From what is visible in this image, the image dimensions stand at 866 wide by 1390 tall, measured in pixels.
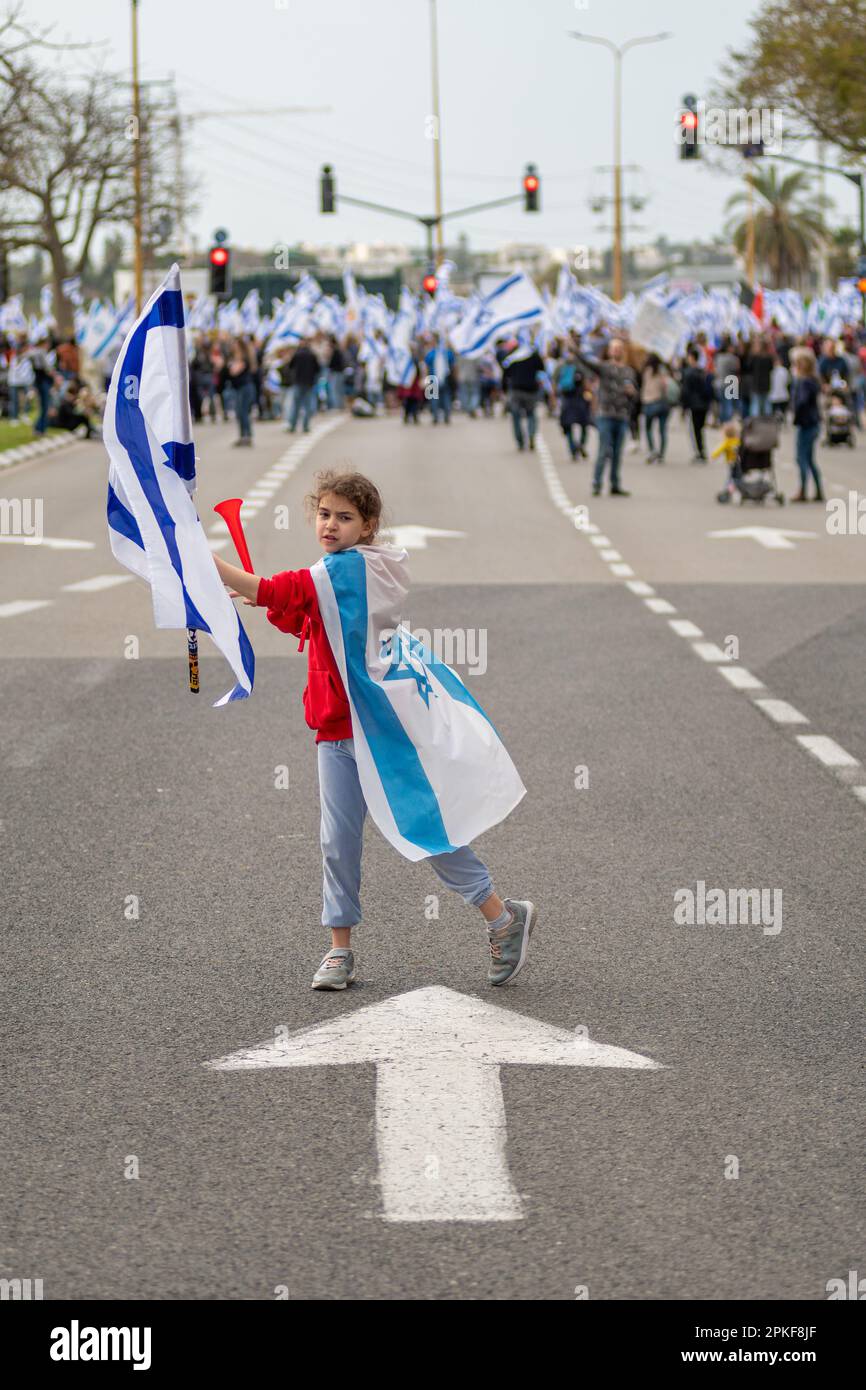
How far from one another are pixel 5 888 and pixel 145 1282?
11.6 feet

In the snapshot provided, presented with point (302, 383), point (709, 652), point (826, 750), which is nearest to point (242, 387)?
point (302, 383)

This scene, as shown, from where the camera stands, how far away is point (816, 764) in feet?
33.1

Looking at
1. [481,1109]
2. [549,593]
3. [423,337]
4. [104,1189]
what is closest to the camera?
[104,1189]

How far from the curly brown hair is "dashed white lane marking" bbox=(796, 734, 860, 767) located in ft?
13.9

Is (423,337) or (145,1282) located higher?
(423,337)

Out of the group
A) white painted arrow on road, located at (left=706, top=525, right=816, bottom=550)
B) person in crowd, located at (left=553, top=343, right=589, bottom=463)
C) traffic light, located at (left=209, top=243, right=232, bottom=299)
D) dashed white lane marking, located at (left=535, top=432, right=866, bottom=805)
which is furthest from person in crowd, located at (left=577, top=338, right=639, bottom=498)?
traffic light, located at (left=209, top=243, right=232, bottom=299)

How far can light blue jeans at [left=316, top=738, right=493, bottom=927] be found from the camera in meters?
6.44

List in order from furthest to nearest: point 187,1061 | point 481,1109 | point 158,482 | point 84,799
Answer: point 84,799, point 158,482, point 187,1061, point 481,1109

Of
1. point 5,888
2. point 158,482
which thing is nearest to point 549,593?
point 5,888

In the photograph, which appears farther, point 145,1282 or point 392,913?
point 392,913

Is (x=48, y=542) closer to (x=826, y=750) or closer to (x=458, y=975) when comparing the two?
(x=826, y=750)

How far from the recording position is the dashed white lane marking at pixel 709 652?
535 inches

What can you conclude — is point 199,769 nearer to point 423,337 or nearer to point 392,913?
point 392,913
